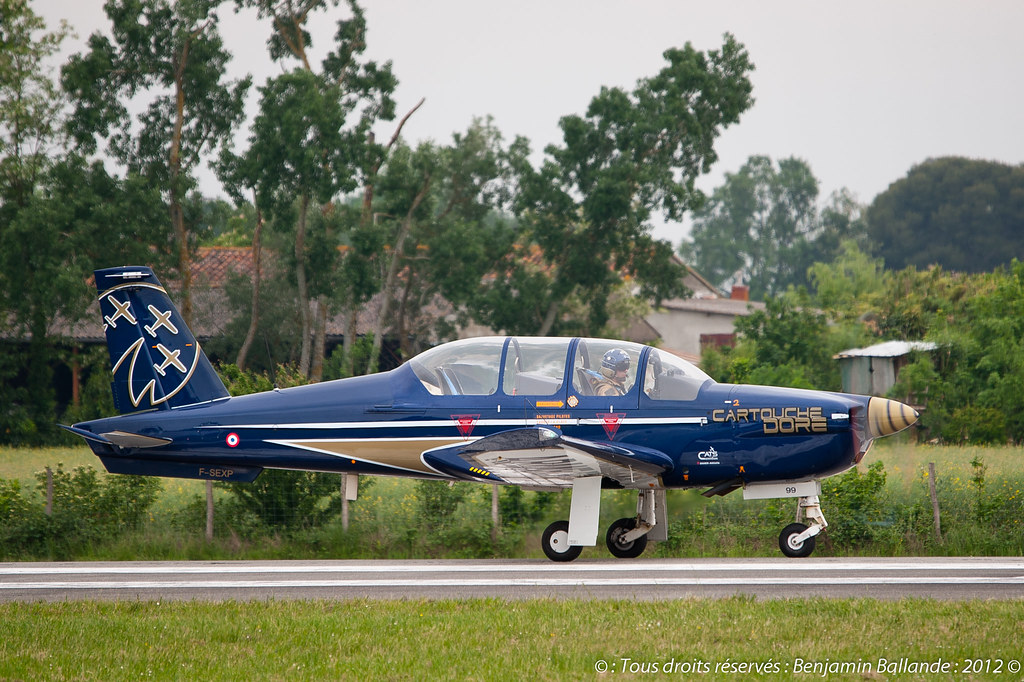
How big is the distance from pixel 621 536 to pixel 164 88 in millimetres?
28856

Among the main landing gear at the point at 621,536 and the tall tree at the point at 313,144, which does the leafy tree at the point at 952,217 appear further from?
the main landing gear at the point at 621,536

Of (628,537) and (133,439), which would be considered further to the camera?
(133,439)

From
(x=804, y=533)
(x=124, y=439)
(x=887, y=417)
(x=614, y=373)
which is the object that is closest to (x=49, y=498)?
(x=124, y=439)

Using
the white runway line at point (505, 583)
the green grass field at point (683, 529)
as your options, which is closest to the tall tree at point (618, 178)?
the green grass field at point (683, 529)

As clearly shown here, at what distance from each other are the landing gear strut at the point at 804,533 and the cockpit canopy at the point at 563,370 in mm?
1814

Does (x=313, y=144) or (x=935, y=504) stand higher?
(x=313, y=144)

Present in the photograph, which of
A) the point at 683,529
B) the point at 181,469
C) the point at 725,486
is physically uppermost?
the point at 181,469

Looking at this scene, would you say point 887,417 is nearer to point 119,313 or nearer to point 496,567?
point 496,567

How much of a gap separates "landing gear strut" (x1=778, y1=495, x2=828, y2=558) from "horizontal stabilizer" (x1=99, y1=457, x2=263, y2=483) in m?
6.48

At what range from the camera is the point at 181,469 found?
12836 mm

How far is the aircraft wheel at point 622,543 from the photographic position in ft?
41.8

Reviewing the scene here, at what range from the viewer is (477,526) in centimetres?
1439

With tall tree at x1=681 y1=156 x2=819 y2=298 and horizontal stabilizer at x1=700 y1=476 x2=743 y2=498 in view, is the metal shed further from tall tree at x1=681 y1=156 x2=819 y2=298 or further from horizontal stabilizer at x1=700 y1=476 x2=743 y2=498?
tall tree at x1=681 y1=156 x2=819 y2=298

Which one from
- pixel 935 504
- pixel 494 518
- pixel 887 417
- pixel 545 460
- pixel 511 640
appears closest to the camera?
pixel 511 640
